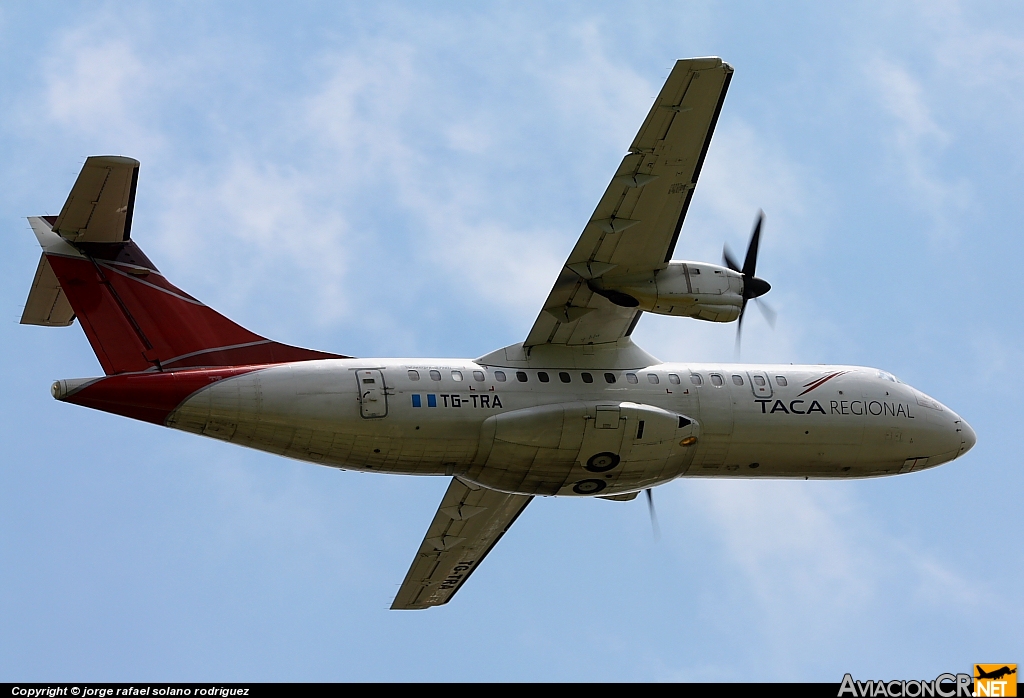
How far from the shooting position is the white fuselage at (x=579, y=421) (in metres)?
23.3

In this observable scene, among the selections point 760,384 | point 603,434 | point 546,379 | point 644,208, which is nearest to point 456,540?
point 546,379

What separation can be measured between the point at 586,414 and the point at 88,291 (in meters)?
9.43

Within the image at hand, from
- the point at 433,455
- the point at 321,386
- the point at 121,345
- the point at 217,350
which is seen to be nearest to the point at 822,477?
the point at 433,455

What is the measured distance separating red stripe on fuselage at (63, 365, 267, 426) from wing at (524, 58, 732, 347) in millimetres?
6687

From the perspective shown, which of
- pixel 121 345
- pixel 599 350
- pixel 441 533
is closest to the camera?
pixel 121 345

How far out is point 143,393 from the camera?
73.8 feet

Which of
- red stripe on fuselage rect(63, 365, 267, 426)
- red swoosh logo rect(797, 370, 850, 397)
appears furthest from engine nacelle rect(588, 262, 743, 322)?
red stripe on fuselage rect(63, 365, 267, 426)

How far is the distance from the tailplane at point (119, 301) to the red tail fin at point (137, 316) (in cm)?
2

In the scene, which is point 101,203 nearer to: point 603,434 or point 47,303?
point 47,303

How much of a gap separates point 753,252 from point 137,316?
38.4 ft

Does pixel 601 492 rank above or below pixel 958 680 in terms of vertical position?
above

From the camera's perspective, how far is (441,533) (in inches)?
1166

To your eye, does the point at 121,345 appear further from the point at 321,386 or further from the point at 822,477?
the point at 822,477

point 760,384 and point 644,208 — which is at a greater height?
point 644,208
